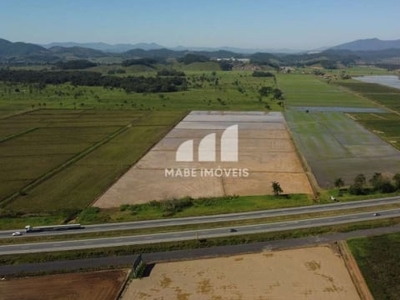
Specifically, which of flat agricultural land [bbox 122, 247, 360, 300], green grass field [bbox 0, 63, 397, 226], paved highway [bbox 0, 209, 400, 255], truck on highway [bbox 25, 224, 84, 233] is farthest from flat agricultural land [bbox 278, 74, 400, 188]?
truck on highway [bbox 25, 224, 84, 233]

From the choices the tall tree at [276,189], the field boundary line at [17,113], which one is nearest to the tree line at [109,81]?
the field boundary line at [17,113]

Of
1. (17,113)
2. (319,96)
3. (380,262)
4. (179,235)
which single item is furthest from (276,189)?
(319,96)

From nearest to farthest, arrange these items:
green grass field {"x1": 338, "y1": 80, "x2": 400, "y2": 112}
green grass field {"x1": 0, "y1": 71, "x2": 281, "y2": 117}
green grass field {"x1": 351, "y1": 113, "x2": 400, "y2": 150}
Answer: green grass field {"x1": 351, "y1": 113, "x2": 400, "y2": 150} < green grass field {"x1": 0, "y1": 71, "x2": 281, "y2": 117} < green grass field {"x1": 338, "y1": 80, "x2": 400, "y2": 112}

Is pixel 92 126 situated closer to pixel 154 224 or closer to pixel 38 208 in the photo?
pixel 38 208

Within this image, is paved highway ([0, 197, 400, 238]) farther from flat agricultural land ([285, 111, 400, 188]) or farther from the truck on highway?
flat agricultural land ([285, 111, 400, 188])

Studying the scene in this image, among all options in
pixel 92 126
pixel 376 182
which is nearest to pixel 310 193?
pixel 376 182

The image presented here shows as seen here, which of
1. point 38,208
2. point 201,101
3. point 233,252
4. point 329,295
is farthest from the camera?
point 201,101

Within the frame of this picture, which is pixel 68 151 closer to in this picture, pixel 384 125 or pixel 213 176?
pixel 213 176
